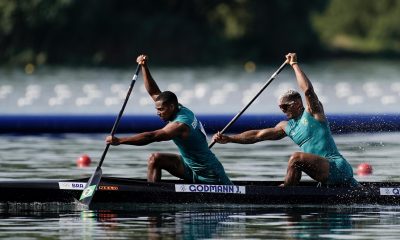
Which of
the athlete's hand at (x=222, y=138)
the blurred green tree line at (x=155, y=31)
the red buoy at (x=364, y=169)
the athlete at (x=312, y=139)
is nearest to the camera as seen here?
the athlete at (x=312, y=139)

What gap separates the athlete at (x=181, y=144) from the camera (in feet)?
56.8

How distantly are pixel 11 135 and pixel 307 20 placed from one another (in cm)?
5054

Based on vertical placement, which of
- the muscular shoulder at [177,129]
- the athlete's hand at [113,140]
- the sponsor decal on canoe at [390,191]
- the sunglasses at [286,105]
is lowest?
the sponsor decal on canoe at [390,191]

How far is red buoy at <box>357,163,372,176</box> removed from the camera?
23.3 metres

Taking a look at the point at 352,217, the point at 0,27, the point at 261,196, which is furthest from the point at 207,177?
the point at 0,27

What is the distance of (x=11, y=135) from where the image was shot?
31.7 m

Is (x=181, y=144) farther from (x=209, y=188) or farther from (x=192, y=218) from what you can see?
(x=192, y=218)

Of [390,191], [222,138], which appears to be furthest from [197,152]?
[390,191]

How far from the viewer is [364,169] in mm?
23406

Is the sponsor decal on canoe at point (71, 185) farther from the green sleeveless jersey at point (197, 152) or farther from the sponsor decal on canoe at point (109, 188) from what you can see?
the green sleeveless jersey at point (197, 152)

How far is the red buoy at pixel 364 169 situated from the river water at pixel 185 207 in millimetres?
188

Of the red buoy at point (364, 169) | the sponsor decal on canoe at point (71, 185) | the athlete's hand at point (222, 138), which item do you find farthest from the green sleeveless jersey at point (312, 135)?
the red buoy at point (364, 169)

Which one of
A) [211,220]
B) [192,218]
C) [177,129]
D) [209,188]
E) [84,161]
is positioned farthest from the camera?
[84,161]

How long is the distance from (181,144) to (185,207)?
2.60 ft
